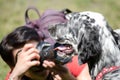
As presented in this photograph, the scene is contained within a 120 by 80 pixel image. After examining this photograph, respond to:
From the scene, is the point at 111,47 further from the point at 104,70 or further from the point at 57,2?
the point at 57,2

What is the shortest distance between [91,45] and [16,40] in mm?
990

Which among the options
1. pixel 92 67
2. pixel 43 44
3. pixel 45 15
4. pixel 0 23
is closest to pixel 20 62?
pixel 43 44

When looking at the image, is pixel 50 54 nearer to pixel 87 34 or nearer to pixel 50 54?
pixel 50 54

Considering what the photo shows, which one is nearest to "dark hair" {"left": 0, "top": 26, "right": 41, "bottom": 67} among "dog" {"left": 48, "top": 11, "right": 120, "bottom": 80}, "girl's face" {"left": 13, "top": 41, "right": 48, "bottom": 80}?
"girl's face" {"left": 13, "top": 41, "right": 48, "bottom": 80}

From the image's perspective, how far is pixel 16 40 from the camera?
5770 millimetres

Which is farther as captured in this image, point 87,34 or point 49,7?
point 49,7

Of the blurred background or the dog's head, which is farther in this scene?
the blurred background

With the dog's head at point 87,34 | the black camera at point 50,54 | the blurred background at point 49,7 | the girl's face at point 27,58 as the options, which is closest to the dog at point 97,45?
the dog's head at point 87,34

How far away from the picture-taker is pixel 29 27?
607cm

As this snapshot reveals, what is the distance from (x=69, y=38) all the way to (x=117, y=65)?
56cm

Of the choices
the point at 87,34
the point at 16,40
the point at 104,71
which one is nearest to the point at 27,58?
the point at 16,40

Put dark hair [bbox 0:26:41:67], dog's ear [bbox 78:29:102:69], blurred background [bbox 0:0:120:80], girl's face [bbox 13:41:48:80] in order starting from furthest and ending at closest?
blurred background [bbox 0:0:120:80] → dark hair [bbox 0:26:41:67] → girl's face [bbox 13:41:48:80] → dog's ear [bbox 78:29:102:69]

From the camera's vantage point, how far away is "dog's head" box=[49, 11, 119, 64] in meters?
5.12

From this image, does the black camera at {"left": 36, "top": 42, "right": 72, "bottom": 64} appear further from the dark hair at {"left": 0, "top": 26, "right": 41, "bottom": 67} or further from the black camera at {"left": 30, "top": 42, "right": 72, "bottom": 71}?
the dark hair at {"left": 0, "top": 26, "right": 41, "bottom": 67}
